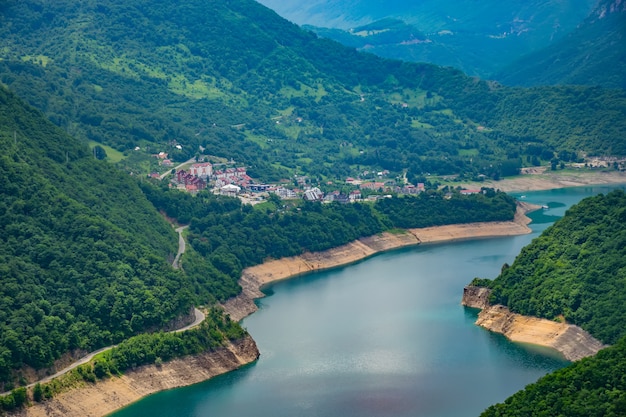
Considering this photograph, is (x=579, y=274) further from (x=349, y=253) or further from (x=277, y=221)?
(x=277, y=221)

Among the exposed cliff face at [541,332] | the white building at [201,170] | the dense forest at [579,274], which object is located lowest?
the exposed cliff face at [541,332]

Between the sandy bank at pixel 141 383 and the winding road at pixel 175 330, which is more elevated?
the winding road at pixel 175 330

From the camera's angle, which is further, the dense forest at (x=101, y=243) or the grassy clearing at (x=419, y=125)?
the grassy clearing at (x=419, y=125)

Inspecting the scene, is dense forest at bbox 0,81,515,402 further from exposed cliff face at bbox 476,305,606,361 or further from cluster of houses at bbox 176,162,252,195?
exposed cliff face at bbox 476,305,606,361

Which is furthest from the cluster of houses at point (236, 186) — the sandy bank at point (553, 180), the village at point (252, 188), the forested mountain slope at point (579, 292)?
the forested mountain slope at point (579, 292)

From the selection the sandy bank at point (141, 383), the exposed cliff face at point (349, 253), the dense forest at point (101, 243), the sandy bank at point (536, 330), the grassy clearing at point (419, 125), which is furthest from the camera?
the grassy clearing at point (419, 125)

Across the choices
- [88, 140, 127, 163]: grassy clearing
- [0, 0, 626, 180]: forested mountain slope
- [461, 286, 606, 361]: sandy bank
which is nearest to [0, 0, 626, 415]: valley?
[88, 140, 127, 163]: grassy clearing

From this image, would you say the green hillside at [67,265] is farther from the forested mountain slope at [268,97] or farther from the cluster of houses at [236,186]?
the forested mountain slope at [268,97]
